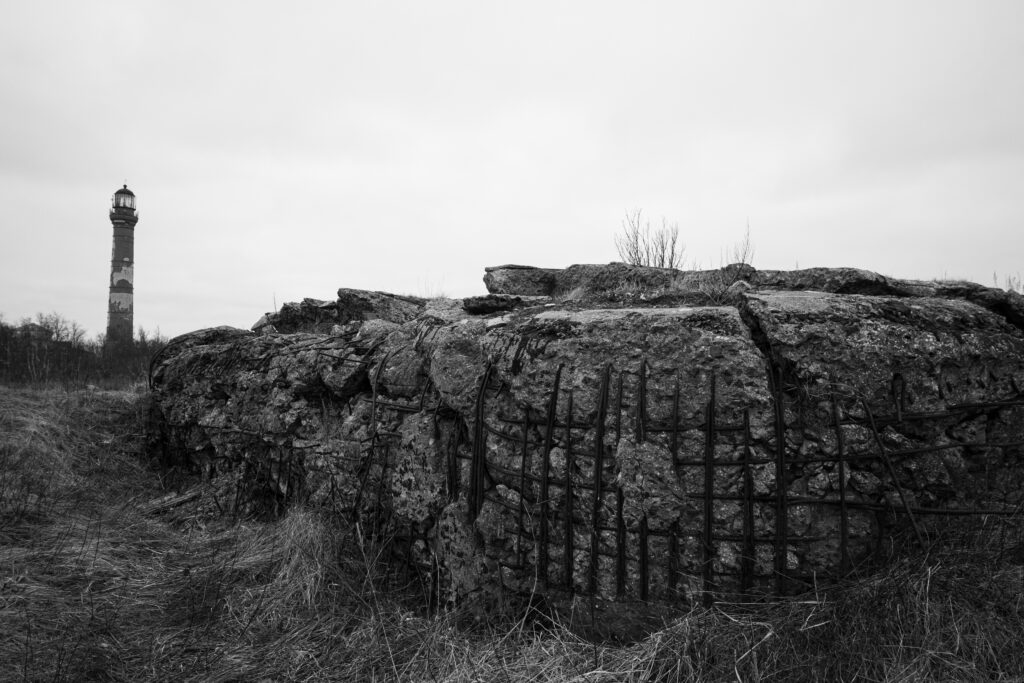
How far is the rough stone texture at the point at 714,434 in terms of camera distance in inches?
117

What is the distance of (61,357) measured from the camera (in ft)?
39.6

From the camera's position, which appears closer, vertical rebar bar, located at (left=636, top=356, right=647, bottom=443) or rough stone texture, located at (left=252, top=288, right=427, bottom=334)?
vertical rebar bar, located at (left=636, top=356, right=647, bottom=443)

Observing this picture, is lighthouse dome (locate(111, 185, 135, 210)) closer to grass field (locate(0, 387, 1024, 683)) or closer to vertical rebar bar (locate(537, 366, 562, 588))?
grass field (locate(0, 387, 1024, 683))

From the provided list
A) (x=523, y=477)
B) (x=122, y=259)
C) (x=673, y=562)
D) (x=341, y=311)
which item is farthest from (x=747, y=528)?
(x=122, y=259)

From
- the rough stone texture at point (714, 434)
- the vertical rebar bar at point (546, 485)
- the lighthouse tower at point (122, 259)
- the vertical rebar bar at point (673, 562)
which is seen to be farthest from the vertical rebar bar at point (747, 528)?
the lighthouse tower at point (122, 259)

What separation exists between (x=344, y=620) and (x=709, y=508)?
2049mm

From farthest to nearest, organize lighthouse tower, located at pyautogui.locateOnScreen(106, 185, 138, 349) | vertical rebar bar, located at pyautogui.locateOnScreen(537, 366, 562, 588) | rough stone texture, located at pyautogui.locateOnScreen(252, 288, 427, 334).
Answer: lighthouse tower, located at pyautogui.locateOnScreen(106, 185, 138, 349) < rough stone texture, located at pyautogui.locateOnScreen(252, 288, 427, 334) < vertical rebar bar, located at pyautogui.locateOnScreen(537, 366, 562, 588)

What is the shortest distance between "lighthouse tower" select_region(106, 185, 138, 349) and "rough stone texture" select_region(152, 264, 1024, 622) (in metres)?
28.2

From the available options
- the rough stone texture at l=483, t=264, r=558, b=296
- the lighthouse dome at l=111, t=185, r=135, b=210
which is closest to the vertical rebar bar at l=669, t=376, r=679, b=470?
the rough stone texture at l=483, t=264, r=558, b=296

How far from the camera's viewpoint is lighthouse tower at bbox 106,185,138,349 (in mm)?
28156

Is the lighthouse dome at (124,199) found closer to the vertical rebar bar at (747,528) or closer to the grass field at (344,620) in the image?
the grass field at (344,620)

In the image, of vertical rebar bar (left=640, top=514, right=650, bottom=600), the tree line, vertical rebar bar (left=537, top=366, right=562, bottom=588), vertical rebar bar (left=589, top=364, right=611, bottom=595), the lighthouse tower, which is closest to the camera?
vertical rebar bar (left=640, top=514, right=650, bottom=600)

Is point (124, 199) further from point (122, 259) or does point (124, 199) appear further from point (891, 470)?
point (891, 470)

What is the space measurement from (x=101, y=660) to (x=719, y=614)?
2.88 meters
